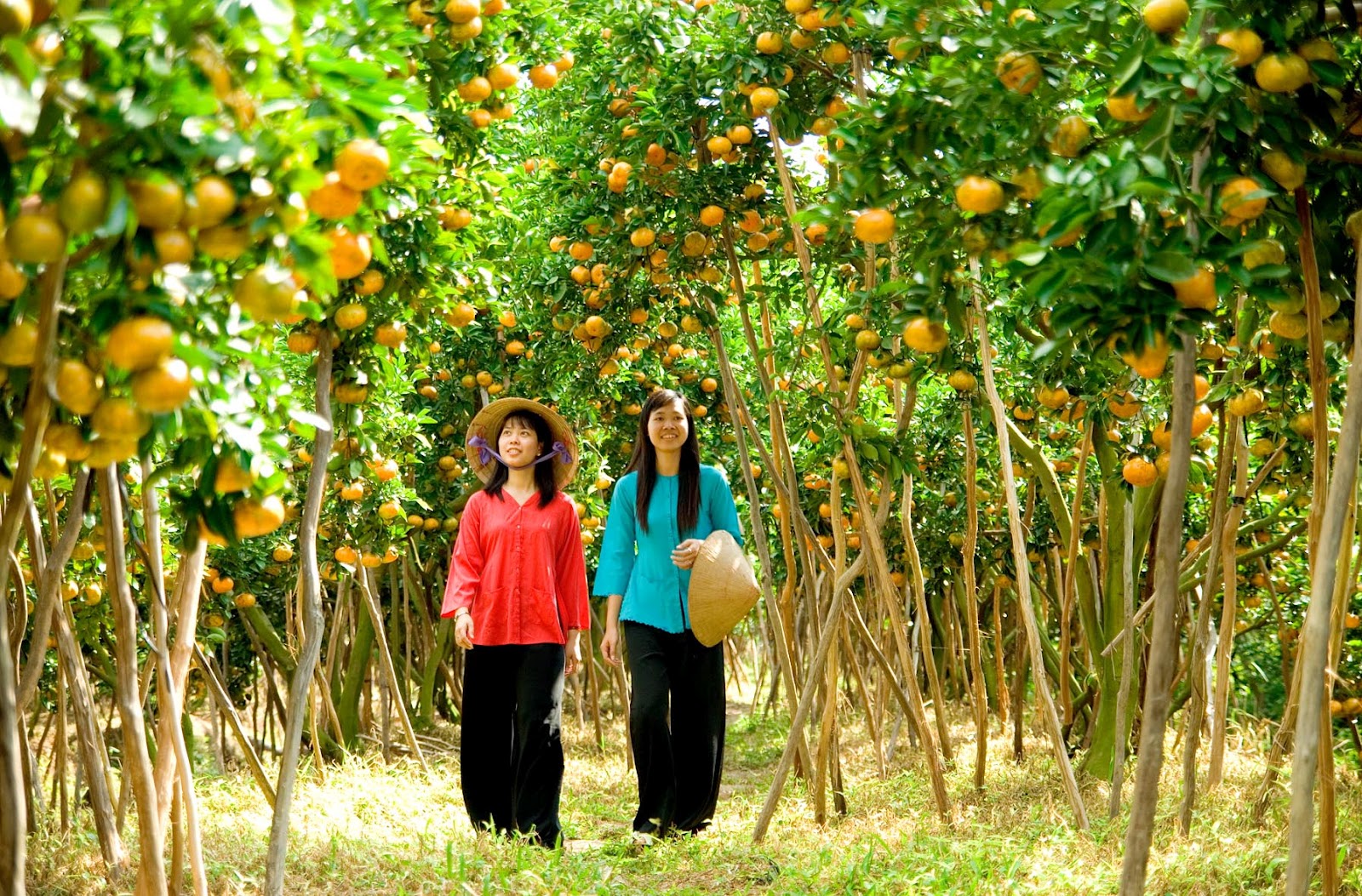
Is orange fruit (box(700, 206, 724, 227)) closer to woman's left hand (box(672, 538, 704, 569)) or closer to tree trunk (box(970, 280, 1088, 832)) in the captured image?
tree trunk (box(970, 280, 1088, 832))

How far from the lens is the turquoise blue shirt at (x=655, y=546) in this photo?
3943 millimetres

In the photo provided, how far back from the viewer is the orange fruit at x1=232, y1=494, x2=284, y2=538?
153 centimetres

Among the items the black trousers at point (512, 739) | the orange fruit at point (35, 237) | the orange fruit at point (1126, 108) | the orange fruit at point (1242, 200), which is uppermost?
the orange fruit at point (1126, 108)

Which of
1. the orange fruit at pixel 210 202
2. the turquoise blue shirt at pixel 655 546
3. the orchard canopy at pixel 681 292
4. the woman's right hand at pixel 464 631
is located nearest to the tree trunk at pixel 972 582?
the orchard canopy at pixel 681 292

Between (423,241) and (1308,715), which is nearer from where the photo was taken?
(1308,715)

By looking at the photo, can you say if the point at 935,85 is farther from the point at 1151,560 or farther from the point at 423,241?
the point at 1151,560

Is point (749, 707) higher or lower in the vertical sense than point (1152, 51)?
lower

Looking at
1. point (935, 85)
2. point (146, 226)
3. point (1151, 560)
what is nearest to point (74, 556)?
point (146, 226)

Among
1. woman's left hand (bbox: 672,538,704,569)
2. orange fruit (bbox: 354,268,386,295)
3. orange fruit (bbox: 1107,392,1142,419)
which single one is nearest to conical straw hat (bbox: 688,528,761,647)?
woman's left hand (bbox: 672,538,704,569)

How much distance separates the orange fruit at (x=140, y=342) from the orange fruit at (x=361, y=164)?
26 centimetres

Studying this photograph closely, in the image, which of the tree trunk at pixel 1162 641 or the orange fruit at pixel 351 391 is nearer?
the tree trunk at pixel 1162 641

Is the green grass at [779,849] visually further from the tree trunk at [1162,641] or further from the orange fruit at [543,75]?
the orange fruit at [543,75]

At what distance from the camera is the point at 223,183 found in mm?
1238

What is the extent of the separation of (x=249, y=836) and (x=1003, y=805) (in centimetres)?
258
